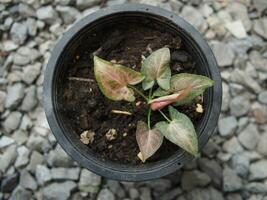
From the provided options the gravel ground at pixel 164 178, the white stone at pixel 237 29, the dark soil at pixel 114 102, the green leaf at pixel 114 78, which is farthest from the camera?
the white stone at pixel 237 29

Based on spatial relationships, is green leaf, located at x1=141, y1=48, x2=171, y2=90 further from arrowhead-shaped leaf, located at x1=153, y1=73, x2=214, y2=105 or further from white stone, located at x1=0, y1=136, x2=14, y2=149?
white stone, located at x1=0, y1=136, x2=14, y2=149

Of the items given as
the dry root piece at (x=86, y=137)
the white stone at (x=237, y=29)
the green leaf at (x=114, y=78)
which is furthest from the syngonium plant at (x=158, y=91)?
the white stone at (x=237, y=29)

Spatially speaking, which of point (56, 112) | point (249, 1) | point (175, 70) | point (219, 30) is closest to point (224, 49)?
point (219, 30)

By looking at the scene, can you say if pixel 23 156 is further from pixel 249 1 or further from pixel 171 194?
pixel 249 1

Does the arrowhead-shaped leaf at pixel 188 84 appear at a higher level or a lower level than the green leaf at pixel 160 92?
higher

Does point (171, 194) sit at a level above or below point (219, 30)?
below

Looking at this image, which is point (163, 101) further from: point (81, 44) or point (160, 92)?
point (81, 44)

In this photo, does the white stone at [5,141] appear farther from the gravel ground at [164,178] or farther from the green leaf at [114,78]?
the green leaf at [114,78]
